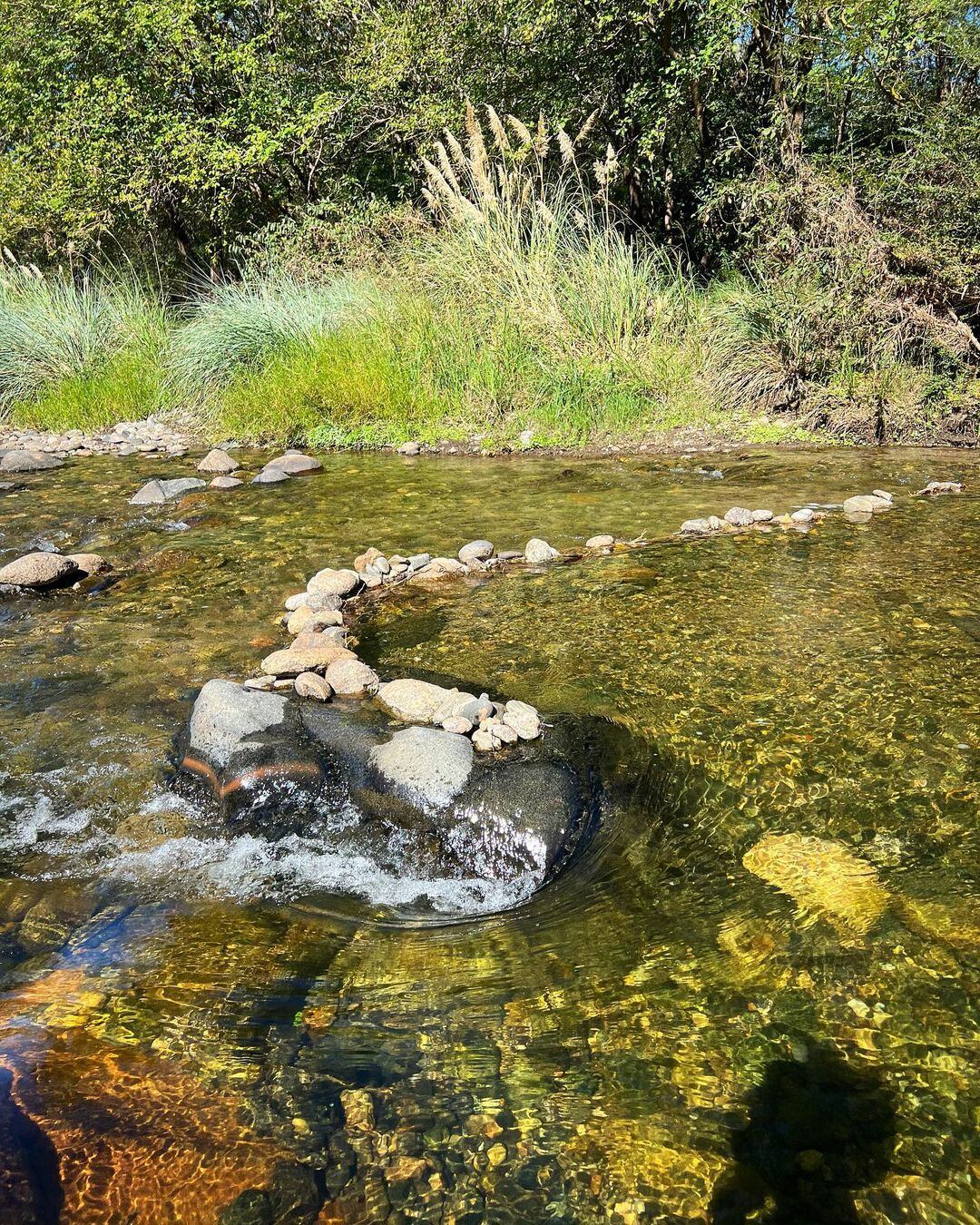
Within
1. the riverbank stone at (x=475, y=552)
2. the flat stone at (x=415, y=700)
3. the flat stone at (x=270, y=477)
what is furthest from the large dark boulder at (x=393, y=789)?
the flat stone at (x=270, y=477)

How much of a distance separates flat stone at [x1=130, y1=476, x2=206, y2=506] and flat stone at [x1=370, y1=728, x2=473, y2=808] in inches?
190

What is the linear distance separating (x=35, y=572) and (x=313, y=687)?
7.96ft

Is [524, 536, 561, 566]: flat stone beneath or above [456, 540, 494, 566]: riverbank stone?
beneath

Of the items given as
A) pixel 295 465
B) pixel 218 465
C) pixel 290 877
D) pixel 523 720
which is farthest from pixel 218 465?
pixel 290 877

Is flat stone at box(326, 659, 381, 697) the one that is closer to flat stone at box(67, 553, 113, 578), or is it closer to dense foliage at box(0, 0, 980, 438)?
flat stone at box(67, 553, 113, 578)

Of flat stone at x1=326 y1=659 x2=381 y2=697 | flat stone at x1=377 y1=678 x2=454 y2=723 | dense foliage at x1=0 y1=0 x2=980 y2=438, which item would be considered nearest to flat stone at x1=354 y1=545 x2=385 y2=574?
flat stone at x1=326 y1=659 x2=381 y2=697

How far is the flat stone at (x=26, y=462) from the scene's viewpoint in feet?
27.3

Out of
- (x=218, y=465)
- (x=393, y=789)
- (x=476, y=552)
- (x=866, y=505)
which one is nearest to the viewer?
(x=393, y=789)

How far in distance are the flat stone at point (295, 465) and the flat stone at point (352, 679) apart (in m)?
4.45

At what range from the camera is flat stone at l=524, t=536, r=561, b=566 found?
16.3 feet

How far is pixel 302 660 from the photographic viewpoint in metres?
3.56

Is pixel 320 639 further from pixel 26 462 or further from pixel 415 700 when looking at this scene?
pixel 26 462

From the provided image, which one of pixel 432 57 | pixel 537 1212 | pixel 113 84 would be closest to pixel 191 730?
pixel 537 1212

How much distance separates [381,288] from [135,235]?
8.56m
